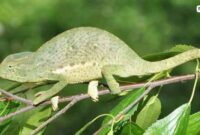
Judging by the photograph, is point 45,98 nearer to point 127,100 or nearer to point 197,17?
point 127,100

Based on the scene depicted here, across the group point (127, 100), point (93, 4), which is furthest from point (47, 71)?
point (93, 4)

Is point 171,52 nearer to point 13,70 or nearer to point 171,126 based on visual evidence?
point 171,126

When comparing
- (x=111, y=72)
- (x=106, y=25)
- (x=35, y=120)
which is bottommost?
(x=106, y=25)

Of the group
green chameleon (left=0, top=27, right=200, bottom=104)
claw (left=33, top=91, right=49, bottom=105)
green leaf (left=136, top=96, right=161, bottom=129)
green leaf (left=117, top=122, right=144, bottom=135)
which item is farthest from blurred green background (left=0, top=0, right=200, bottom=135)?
green leaf (left=117, top=122, right=144, bottom=135)

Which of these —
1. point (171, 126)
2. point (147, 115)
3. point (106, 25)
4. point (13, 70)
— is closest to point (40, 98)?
point (13, 70)

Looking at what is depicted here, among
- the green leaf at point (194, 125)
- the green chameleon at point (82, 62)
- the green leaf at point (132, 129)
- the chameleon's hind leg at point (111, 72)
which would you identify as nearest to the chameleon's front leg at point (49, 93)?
the green chameleon at point (82, 62)

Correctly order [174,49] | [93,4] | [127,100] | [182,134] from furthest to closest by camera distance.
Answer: [93,4], [174,49], [127,100], [182,134]
